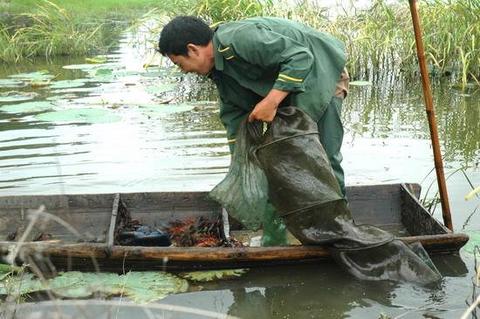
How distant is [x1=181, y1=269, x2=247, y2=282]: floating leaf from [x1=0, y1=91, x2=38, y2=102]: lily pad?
17.1 feet

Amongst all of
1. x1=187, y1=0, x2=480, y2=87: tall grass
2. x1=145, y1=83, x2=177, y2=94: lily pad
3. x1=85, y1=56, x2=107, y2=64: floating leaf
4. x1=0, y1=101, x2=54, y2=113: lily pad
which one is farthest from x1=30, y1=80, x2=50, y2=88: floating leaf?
x1=187, y1=0, x2=480, y2=87: tall grass

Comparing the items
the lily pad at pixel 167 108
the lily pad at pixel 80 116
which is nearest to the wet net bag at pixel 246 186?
the lily pad at pixel 80 116

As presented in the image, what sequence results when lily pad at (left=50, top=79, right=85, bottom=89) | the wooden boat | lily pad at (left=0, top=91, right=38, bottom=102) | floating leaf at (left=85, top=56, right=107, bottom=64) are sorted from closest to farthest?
1. the wooden boat
2. lily pad at (left=0, top=91, right=38, bottom=102)
3. lily pad at (left=50, top=79, right=85, bottom=89)
4. floating leaf at (left=85, top=56, right=107, bottom=64)

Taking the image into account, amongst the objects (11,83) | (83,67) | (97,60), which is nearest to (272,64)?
(11,83)

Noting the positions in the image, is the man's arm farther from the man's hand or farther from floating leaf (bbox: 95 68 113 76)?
floating leaf (bbox: 95 68 113 76)

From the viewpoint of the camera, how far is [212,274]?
3.61 m

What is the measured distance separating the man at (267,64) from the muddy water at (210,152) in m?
0.77

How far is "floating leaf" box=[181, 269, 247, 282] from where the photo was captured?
3590mm

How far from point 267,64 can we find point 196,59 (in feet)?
1.19

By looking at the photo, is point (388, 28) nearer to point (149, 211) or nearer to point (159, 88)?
point (159, 88)

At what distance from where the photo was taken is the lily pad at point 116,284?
11.1 feet

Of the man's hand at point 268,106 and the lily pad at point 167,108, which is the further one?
the lily pad at point 167,108

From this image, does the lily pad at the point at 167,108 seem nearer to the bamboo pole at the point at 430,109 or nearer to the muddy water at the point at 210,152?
the muddy water at the point at 210,152

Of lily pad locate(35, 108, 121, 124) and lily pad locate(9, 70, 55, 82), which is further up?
lily pad locate(9, 70, 55, 82)
